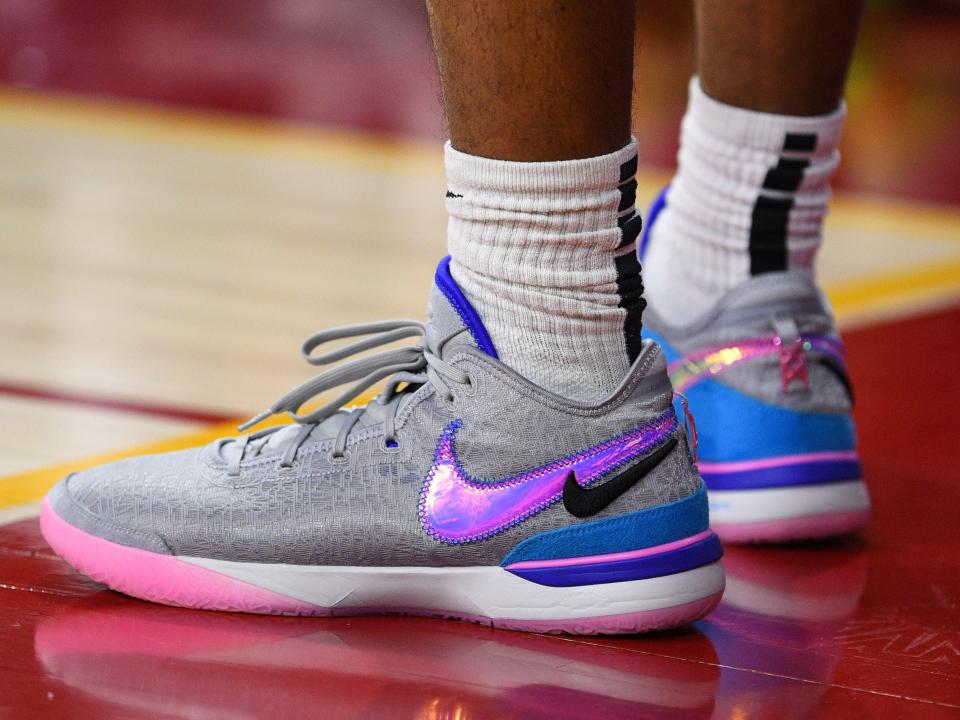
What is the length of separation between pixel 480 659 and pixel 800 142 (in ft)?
1.87

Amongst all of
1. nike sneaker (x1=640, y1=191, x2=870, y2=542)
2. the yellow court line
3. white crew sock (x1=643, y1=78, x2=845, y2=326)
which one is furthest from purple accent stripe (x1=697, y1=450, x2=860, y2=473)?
the yellow court line

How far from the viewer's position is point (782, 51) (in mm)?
1196

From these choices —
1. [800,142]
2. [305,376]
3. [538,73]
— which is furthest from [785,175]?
[305,376]

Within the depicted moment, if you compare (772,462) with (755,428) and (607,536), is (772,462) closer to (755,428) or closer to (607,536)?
(755,428)

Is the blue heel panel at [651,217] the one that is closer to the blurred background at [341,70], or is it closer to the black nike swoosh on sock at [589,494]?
the black nike swoosh on sock at [589,494]

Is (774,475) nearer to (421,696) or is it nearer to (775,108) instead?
(775,108)

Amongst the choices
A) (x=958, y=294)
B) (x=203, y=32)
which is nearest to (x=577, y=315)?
(x=958, y=294)

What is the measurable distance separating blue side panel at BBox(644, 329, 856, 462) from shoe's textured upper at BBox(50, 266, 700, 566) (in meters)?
0.24

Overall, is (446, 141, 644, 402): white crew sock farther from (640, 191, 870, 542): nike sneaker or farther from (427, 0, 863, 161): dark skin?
(640, 191, 870, 542): nike sneaker

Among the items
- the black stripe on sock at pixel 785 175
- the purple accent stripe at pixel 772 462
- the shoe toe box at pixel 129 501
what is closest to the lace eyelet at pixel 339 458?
the shoe toe box at pixel 129 501

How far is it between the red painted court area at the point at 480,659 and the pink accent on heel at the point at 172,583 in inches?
0.4

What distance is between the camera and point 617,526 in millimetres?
916

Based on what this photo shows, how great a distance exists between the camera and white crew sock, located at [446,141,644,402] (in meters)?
0.90

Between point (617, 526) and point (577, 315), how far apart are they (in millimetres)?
141
